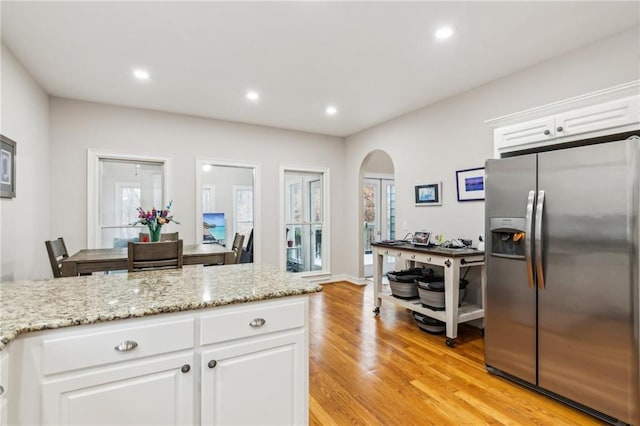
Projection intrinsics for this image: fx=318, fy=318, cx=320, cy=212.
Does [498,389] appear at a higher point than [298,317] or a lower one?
lower

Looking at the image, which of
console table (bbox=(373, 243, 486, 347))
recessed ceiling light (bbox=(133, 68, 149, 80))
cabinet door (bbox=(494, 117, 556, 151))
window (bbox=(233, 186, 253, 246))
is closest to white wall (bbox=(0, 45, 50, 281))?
recessed ceiling light (bbox=(133, 68, 149, 80))

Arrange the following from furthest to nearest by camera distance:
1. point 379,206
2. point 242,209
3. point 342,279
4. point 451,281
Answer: point 379,206 < point 242,209 < point 342,279 < point 451,281

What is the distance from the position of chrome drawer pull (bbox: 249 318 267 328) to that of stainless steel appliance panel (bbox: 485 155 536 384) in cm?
187

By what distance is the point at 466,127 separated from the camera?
11.9 ft

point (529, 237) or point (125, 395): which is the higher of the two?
point (529, 237)

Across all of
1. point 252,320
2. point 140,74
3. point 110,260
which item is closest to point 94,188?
point 110,260

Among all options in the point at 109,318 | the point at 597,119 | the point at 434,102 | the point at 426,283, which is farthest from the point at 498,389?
the point at 434,102

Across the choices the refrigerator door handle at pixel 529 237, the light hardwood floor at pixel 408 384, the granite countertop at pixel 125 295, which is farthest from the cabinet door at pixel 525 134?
the granite countertop at pixel 125 295

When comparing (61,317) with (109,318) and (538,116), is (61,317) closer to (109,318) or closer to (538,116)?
(109,318)

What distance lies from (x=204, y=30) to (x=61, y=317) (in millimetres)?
2211

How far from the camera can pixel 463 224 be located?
3.64m

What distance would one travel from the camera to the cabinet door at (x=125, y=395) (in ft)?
3.76

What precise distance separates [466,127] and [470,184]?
667mm

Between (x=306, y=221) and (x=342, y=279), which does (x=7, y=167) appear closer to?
(x=306, y=221)
